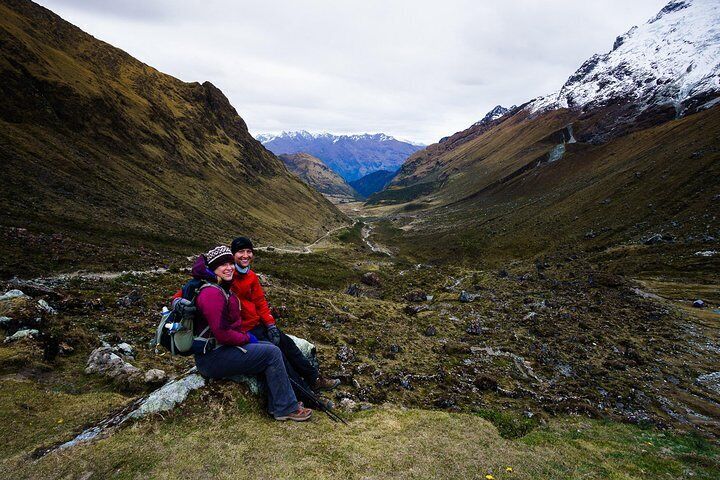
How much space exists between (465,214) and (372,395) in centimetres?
13639

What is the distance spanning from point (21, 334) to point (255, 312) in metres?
10.5

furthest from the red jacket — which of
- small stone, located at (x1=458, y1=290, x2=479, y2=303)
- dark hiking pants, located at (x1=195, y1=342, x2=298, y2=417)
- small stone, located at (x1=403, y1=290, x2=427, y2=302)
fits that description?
small stone, located at (x1=403, y1=290, x2=427, y2=302)

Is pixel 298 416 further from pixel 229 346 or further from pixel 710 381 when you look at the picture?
pixel 710 381

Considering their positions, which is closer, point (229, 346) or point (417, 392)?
point (229, 346)

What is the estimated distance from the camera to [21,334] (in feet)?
45.5

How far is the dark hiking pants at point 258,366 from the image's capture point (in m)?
10.0

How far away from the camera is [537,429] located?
13.8m

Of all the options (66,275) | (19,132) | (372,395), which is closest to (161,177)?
(19,132)

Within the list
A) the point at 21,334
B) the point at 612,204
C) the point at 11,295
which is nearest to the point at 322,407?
the point at 21,334

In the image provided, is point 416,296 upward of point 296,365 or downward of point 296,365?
downward

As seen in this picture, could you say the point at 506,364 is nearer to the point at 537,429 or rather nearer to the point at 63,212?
the point at 537,429

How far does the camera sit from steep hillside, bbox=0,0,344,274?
2037 inches

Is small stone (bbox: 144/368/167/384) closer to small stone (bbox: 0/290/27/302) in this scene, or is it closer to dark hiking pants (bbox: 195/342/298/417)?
dark hiking pants (bbox: 195/342/298/417)

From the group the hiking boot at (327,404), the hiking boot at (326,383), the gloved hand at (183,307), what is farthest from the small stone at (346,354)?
the gloved hand at (183,307)
